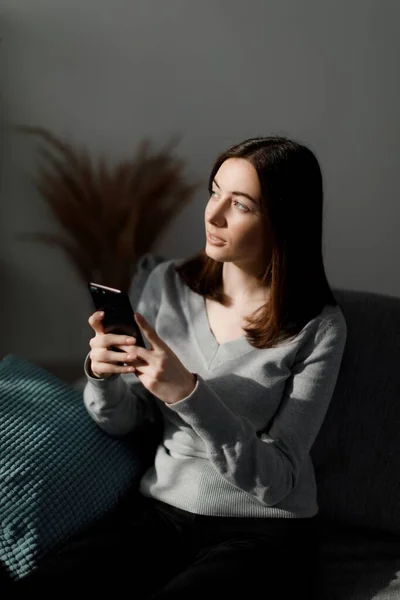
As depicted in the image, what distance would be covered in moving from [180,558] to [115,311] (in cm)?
45

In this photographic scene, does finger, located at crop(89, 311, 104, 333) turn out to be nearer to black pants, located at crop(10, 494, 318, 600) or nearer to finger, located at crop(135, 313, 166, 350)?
finger, located at crop(135, 313, 166, 350)

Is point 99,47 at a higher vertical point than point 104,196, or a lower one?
higher

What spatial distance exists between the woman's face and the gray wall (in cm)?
112

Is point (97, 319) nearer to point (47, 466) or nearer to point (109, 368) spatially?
point (109, 368)

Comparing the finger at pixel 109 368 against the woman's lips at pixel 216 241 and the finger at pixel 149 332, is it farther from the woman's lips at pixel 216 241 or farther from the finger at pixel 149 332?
the woman's lips at pixel 216 241

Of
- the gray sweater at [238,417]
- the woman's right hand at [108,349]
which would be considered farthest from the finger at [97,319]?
the gray sweater at [238,417]

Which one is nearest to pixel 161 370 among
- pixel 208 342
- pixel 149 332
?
pixel 149 332

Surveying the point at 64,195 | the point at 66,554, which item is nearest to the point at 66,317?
the point at 64,195

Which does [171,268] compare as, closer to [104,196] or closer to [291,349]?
[291,349]

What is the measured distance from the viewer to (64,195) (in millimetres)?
2387

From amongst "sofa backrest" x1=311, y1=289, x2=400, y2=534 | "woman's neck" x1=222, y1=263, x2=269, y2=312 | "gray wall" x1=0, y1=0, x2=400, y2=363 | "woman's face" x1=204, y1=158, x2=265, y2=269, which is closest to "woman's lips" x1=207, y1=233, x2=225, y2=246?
"woman's face" x1=204, y1=158, x2=265, y2=269

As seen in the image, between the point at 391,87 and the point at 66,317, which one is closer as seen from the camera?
the point at 391,87

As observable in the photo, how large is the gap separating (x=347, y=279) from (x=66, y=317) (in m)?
0.96

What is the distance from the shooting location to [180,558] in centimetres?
138
